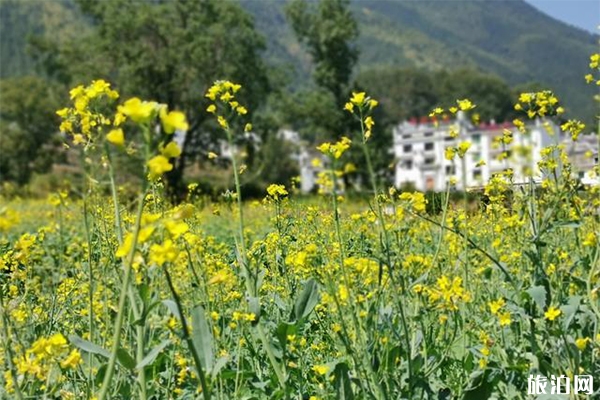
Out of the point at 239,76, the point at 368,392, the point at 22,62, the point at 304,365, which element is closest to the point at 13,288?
the point at 304,365

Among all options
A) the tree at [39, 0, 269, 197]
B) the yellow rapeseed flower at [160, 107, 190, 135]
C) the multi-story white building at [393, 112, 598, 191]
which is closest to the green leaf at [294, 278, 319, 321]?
the multi-story white building at [393, 112, 598, 191]

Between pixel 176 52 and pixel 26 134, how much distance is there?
550 inches

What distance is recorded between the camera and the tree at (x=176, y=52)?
969 inches

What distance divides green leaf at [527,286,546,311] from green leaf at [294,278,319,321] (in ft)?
2.25

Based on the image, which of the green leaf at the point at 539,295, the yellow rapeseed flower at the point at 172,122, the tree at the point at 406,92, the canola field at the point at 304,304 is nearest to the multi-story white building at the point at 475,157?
the canola field at the point at 304,304

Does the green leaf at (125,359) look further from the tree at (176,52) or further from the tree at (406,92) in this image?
the tree at (406,92)

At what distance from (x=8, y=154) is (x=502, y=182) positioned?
34998mm

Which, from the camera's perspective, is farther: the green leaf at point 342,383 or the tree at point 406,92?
the tree at point 406,92

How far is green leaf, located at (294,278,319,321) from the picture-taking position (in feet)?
7.87

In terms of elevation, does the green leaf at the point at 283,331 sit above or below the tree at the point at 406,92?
below

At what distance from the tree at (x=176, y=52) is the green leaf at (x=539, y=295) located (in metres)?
22.2

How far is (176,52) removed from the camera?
81.2 feet

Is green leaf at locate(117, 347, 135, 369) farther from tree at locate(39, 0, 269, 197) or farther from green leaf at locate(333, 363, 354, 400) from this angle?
tree at locate(39, 0, 269, 197)

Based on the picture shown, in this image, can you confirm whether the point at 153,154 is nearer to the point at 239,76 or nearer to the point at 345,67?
the point at 239,76
